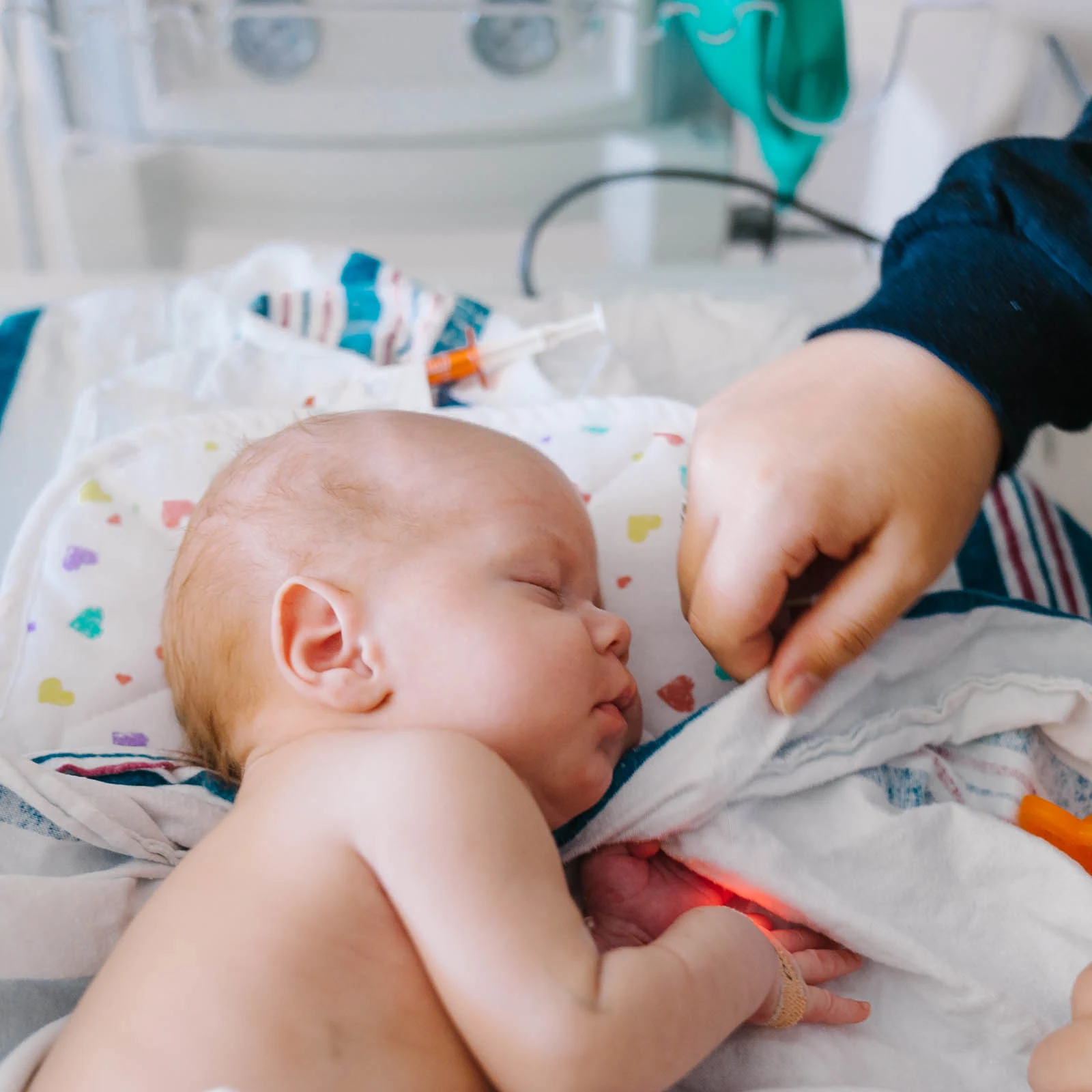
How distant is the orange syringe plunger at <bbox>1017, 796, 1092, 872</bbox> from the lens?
66 cm

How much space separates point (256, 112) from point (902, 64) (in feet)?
2.34

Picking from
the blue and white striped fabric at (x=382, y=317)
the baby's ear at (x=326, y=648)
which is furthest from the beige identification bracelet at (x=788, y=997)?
the blue and white striped fabric at (x=382, y=317)

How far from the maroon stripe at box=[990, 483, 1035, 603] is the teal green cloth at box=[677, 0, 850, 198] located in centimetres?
43

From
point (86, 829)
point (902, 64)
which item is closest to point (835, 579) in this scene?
point (86, 829)

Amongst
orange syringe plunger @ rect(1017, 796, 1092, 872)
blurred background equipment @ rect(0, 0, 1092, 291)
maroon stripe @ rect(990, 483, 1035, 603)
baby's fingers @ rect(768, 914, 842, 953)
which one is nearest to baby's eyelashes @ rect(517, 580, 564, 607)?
baby's fingers @ rect(768, 914, 842, 953)

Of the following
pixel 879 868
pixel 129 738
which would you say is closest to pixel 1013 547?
pixel 879 868

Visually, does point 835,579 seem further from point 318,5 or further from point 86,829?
point 318,5

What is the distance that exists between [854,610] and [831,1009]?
22 cm

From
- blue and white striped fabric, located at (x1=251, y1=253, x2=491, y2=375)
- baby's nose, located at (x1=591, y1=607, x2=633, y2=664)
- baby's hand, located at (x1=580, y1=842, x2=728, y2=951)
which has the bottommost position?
baby's hand, located at (x1=580, y1=842, x2=728, y2=951)

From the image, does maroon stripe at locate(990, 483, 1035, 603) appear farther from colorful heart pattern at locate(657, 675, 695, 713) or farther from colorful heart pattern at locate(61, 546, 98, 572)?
colorful heart pattern at locate(61, 546, 98, 572)

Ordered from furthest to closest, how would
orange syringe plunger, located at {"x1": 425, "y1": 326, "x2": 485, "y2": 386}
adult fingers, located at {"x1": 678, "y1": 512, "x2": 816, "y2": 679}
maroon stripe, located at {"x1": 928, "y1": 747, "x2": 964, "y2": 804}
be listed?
orange syringe plunger, located at {"x1": 425, "y1": 326, "x2": 485, "y2": 386}, maroon stripe, located at {"x1": 928, "y1": 747, "x2": 964, "y2": 804}, adult fingers, located at {"x1": 678, "y1": 512, "x2": 816, "y2": 679}

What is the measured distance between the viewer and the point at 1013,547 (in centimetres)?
91

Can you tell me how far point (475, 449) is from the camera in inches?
26.2

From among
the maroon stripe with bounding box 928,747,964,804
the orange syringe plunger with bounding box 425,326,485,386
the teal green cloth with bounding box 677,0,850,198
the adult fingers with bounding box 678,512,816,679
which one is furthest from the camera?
the teal green cloth with bounding box 677,0,850,198
